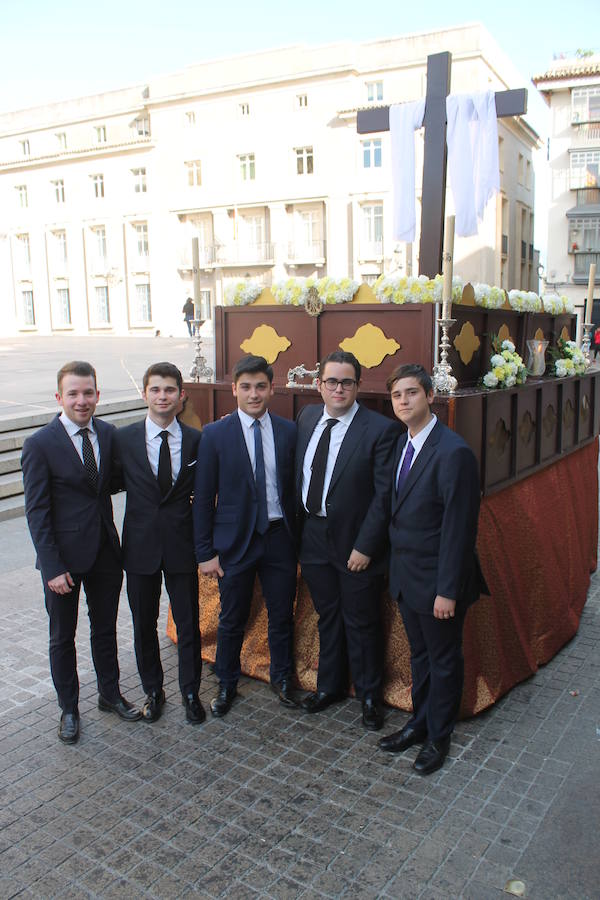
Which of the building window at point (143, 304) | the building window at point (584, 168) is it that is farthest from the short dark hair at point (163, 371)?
the building window at point (143, 304)

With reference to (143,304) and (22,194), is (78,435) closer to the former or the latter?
(143,304)

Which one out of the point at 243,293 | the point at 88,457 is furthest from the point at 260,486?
the point at 243,293

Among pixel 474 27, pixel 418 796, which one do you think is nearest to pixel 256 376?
pixel 418 796

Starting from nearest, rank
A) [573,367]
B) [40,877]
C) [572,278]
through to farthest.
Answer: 1. [40,877]
2. [573,367]
3. [572,278]

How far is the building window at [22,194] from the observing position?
143 feet

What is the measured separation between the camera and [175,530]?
370 cm

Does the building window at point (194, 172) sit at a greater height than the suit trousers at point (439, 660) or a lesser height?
greater

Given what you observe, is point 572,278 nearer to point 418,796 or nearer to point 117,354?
point 117,354

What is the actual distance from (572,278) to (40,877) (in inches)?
1373

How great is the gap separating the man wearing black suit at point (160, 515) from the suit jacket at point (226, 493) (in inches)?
3.3

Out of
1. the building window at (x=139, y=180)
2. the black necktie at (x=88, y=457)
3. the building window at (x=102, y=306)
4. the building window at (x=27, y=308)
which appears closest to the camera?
the black necktie at (x=88, y=457)

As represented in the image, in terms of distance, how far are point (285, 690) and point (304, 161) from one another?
113 feet

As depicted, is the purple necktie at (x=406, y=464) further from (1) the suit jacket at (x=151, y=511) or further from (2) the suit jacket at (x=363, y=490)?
(1) the suit jacket at (x=151, y=511)

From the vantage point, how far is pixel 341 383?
3555 millimetres
